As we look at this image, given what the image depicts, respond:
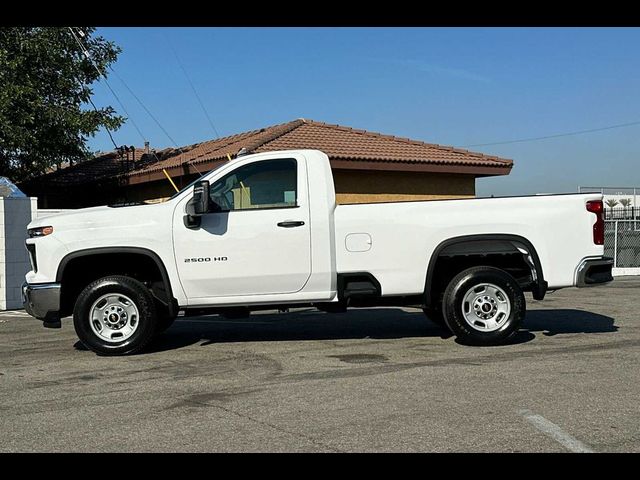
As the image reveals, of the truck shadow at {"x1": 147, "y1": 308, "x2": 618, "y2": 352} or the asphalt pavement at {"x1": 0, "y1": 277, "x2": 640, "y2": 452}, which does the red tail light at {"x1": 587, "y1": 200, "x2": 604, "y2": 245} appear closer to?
the asphalt pavement at {"x1": 0, "y1": 277, "x2": 640, "y2": 452}

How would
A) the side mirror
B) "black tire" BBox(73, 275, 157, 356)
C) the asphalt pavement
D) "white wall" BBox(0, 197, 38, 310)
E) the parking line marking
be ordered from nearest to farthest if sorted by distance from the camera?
the parking line marking → the asphalt pavement → the side mirror → "black tire" BBox(73, 275, 157, 356) → "white wall" BBox(0, 197, 38, 310)

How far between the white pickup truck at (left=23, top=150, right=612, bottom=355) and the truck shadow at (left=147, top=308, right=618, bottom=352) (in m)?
0.78

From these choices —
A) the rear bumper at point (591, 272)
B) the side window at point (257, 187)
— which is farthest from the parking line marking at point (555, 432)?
the side window at point (257, 187)

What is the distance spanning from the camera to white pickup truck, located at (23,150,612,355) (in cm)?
858

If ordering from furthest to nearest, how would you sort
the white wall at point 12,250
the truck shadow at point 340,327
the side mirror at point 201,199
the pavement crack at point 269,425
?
1. the white wall at point 12,250
2. the truck shadow at point 340,327
3. the side mirror at point 201,199
4. the pavement crack at point 269,425

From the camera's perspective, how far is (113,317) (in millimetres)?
8625

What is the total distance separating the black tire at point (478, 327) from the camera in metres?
8.57

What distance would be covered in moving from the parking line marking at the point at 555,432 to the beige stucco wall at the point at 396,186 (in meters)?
13.2

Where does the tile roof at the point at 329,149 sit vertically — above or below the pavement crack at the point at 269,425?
above

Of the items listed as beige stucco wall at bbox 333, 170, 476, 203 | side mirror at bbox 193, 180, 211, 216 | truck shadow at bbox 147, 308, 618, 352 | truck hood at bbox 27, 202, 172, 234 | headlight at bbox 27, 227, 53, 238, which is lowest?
truck shadow at bbox 147, 308, 618, 352

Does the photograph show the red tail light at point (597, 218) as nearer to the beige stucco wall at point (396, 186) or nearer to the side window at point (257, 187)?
the side window at point (257, 187)

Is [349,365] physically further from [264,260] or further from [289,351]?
[264,260]

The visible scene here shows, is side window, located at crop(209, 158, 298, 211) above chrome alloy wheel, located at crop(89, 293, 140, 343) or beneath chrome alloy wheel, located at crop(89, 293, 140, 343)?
above

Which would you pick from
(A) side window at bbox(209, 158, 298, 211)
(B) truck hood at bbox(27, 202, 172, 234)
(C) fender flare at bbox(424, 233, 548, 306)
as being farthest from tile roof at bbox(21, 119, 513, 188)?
(C) fender flare at bbox(424, 233, 548, 306)
